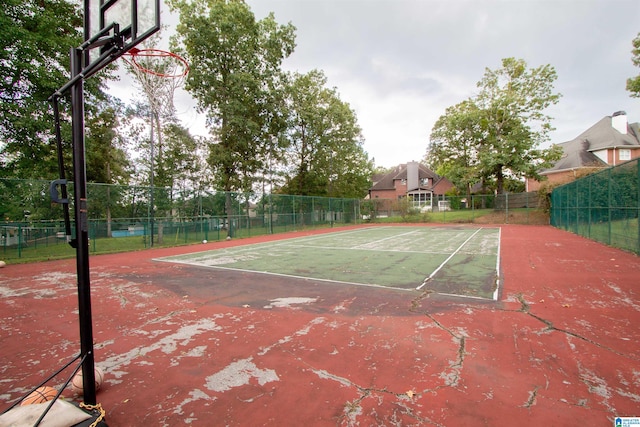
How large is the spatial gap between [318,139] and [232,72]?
1319 centimetres

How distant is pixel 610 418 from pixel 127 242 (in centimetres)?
1586

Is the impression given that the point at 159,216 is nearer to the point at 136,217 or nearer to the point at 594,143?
the point at 136,217

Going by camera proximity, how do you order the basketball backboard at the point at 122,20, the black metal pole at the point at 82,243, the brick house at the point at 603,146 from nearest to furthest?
the black metal pole at the point at 82,243, the basketball backboard at the point at 122,20, the brick house at the point at 603,146

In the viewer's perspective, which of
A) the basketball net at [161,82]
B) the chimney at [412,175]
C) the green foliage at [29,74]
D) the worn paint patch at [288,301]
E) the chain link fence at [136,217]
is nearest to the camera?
the worn paint patch at [288,301]

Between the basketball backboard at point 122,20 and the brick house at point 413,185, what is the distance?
4604 cm

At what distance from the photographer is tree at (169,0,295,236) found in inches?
798

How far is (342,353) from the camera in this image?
3307 mm

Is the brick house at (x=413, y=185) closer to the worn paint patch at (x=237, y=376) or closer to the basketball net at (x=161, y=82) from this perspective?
the basketball net at (x=161, y=82)

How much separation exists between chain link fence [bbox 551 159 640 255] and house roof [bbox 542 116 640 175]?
65.7 feet

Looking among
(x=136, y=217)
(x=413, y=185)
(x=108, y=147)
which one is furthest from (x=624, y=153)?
(x=108, y=147)

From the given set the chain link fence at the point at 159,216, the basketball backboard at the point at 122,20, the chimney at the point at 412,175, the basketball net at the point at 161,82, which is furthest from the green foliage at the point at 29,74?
the chimney at the point at 412,175

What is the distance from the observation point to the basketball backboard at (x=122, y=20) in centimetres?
248

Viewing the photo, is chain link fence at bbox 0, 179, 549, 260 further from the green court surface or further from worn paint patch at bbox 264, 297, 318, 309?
the green court surface

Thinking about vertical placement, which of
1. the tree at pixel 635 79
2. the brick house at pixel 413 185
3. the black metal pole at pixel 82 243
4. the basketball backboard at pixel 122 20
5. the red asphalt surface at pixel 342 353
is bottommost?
the red asphalt surface at pixel 342 353
